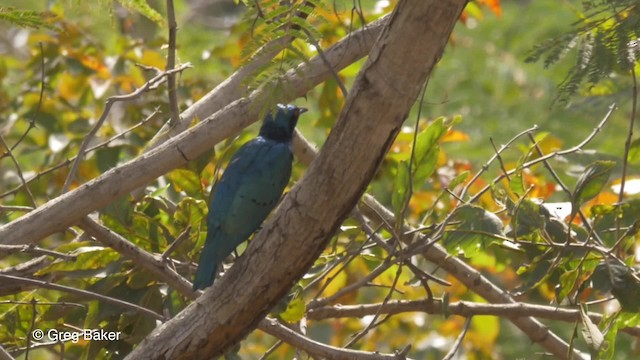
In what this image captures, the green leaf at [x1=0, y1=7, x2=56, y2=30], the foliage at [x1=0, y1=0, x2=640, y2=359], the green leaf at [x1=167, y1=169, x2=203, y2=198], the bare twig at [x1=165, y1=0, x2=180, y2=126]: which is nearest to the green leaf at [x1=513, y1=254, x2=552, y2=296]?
the foliage at [x1=0, y1=0, x2=640, y2=359]

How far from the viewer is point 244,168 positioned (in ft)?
12.5

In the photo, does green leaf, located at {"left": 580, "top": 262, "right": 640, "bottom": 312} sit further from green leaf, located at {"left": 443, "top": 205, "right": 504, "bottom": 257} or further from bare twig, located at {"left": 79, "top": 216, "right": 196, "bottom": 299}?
bare twig, located at {"left": 79, "top": 216, "right": 196, "bottom": 299}

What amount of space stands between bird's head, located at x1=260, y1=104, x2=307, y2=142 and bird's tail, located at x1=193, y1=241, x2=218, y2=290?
0.75m

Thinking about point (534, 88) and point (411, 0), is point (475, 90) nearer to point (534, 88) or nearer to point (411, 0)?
point (534, 88)

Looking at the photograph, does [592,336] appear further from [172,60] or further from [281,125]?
[172,60]

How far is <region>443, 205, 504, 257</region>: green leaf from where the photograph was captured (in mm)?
3504

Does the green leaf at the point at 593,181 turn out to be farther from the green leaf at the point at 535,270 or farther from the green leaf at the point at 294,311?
the green leaf at the point at 294,311

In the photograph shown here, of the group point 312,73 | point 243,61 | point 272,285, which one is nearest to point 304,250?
point 272,285

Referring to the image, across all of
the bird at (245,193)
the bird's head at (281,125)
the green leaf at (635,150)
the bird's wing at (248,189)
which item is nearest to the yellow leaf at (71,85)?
the bird's head at (281,125)

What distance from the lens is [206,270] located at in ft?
11.0

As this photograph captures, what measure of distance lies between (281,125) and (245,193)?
18.9 inches

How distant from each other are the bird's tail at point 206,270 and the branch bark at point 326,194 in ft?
1.32

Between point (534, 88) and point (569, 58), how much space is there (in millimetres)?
1468

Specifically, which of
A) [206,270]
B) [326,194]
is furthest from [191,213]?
[326,194]
